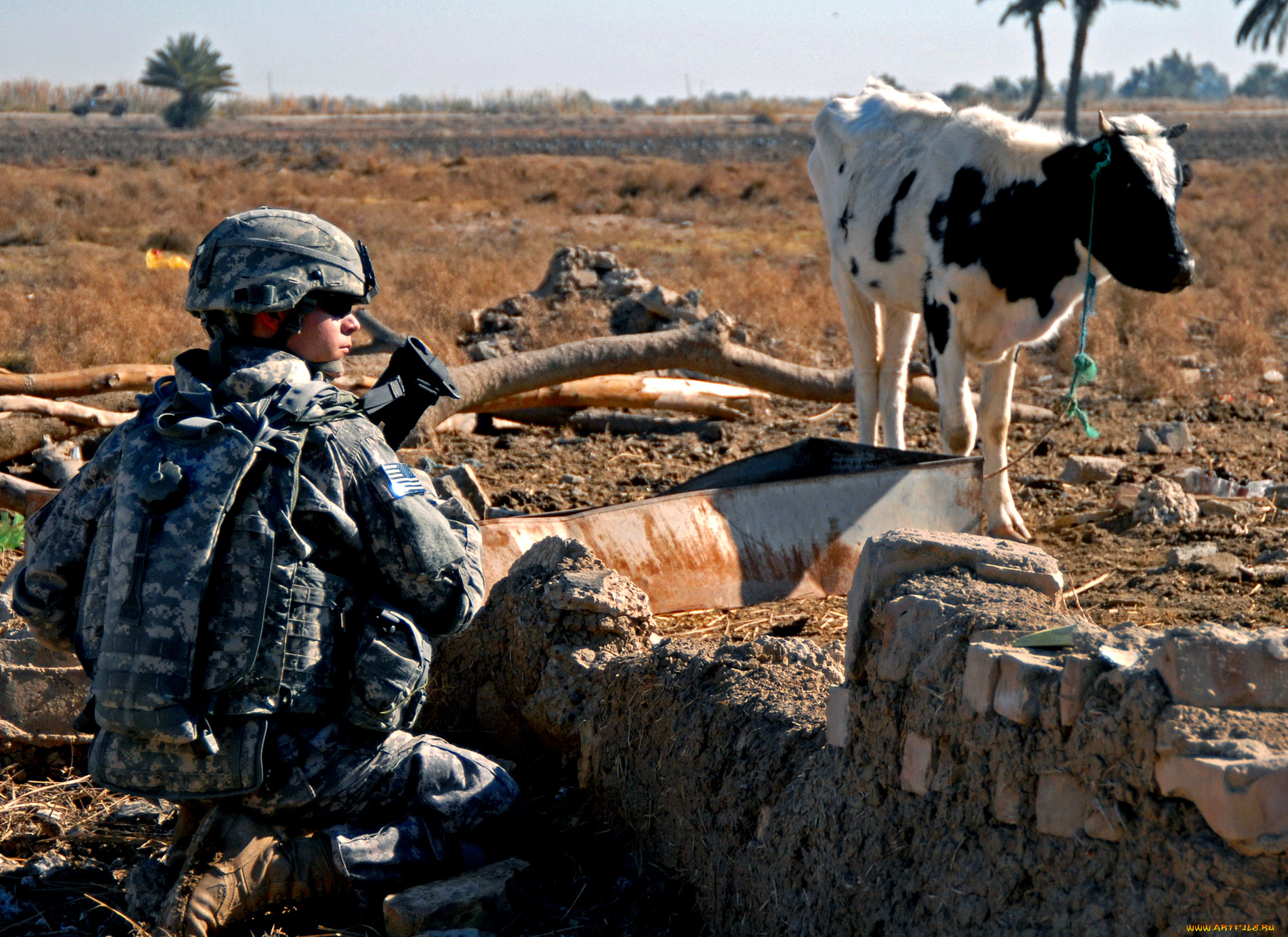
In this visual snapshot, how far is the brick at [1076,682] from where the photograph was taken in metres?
2.16

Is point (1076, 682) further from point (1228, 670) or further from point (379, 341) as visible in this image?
point (379, 341)

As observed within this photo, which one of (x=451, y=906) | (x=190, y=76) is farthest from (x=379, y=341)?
(x=190, y=76)

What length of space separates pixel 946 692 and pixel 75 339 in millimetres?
10871

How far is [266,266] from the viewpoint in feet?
9.98

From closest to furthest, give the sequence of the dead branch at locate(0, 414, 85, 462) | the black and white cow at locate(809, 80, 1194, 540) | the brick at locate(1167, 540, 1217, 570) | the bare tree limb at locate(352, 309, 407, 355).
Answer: the brick at locate(1167, 540, 1217, 570) → the black and white cow at locate(809, 80, 1194, 540) → the dead branch at locate(0, 414, 85, 462) → the bare tree limb at locate(352, 309, 407, 355)

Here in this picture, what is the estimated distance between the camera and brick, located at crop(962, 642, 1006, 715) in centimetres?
231

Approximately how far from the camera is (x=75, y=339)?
1133cm

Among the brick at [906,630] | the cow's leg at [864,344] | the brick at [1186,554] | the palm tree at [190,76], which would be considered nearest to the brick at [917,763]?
the brick at [906,630]

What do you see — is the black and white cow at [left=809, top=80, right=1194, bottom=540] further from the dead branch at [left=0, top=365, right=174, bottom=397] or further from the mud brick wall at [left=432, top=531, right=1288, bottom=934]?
the dead branch at [left=0, top=365, right=174, bottom=397]

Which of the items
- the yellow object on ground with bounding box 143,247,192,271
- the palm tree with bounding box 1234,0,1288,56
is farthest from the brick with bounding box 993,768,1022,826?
the palm tree with bounding box 1234,0,1288,56

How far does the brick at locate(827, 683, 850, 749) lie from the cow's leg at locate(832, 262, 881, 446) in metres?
5.29

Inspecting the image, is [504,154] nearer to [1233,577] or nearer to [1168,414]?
[1168,414]

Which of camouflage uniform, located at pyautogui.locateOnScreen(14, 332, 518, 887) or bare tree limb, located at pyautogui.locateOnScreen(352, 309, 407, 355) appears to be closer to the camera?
camouflage uniform, located at pyautogui.locateOnScreen(14, 332, 518, 887)

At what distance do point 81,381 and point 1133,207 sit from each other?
624 cm
